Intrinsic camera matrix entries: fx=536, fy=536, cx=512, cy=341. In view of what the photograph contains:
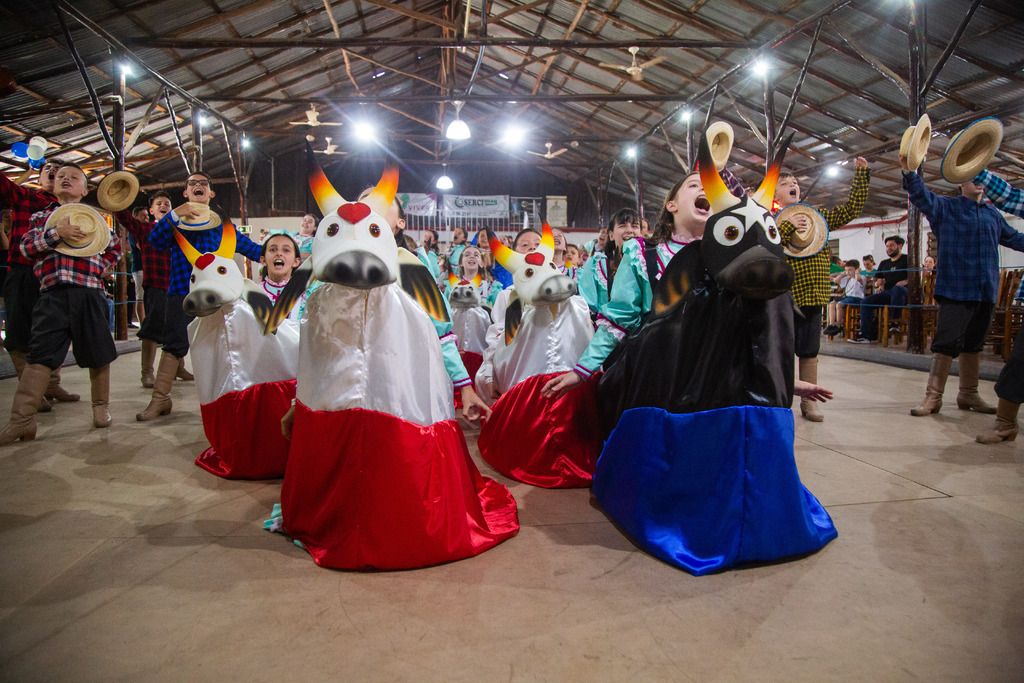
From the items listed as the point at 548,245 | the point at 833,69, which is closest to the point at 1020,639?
the point at 548,245

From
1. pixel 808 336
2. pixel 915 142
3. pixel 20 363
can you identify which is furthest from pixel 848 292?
pixel 20 363

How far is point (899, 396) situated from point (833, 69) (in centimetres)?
662

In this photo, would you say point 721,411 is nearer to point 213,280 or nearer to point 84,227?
point 213,280

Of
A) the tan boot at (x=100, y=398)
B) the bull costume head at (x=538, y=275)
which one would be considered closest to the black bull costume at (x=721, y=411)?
the bull costume head at (x=538, y=275)

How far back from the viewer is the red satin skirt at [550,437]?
272 cm

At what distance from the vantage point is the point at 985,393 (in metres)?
4.75

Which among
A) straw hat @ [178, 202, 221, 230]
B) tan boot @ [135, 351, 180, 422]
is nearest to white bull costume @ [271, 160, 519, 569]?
straw hat @ [178, 202, 221, 230]

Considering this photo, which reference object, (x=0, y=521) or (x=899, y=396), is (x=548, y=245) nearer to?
(x=0, y=521)

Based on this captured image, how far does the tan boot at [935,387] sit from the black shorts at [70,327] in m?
5.76

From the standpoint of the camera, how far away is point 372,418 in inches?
70.2

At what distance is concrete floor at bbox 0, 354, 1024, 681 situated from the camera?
4.32 ft

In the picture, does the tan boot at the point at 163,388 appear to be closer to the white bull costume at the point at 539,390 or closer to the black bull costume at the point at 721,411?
the white bull costume at the point at 539,390

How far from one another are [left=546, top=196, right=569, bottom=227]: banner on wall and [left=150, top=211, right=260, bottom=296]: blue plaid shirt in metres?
15.9

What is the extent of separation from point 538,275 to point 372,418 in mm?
1394
